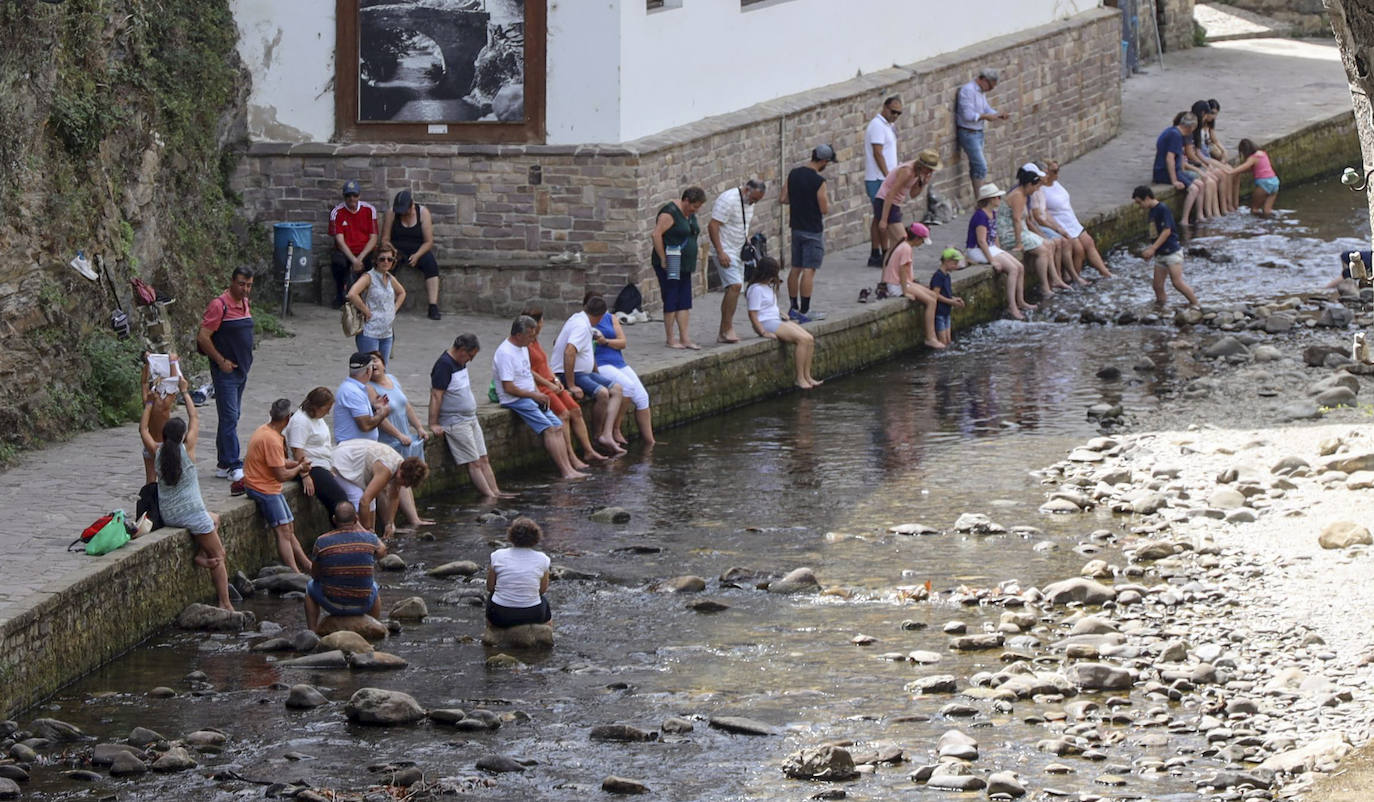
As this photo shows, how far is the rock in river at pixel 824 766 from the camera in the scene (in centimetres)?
992

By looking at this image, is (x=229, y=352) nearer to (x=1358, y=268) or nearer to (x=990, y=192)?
(x=1358, y=268)

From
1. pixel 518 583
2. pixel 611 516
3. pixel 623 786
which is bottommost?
pixel 623 786

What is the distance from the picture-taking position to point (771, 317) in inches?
760

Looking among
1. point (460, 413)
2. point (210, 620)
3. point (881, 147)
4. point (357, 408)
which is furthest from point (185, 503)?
point (881, 147)

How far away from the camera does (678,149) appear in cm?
2048

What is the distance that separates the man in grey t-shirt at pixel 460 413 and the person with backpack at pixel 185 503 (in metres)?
2.93

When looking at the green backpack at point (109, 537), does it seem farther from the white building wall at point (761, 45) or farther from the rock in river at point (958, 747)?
the white building wall at point (761, 45)

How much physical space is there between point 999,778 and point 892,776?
55 centimetres

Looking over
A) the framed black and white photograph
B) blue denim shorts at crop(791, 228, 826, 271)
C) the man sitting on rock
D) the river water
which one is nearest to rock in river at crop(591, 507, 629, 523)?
the river water

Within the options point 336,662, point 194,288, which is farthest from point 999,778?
point 194,288

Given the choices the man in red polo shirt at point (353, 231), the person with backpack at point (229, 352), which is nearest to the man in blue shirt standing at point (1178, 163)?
the man in red polo shirt at point (353, 231)

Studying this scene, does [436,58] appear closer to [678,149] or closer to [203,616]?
[678,149]

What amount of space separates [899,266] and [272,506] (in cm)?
939

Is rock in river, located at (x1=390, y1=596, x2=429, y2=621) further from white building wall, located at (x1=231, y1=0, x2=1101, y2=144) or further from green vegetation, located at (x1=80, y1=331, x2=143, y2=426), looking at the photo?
white building wall, located at (x1=231, y1=0, x2=1101, y2=144)
